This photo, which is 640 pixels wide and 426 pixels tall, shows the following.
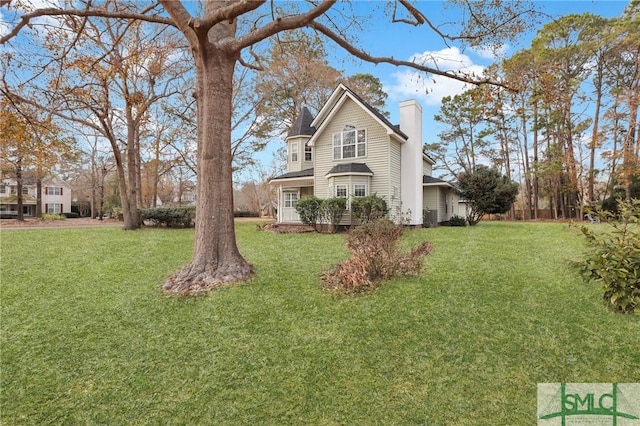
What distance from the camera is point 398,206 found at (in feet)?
51.4

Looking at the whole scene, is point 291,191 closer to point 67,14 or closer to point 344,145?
point 344,145

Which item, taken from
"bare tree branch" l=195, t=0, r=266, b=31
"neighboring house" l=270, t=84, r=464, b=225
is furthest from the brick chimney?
"bare tree branch" l=195, t=0, r=266, b=31

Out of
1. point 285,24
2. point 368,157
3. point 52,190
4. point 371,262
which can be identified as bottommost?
point 371,262

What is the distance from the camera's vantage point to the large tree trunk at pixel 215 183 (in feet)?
19.0

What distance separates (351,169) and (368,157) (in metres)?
1.40

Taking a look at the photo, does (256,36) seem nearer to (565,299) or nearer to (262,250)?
(262,250)

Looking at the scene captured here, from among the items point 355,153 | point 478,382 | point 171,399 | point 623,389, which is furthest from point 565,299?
point 355,153

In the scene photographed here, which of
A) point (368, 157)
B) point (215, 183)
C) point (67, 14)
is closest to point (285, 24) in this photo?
point (215, 183)

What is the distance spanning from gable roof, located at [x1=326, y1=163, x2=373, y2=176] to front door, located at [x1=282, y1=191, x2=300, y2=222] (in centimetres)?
→ 379

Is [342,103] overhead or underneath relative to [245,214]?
overhead

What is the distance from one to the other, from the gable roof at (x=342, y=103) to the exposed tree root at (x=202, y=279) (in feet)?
36.6

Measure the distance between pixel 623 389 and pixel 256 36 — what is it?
6.83m

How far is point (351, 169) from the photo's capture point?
14977 mm

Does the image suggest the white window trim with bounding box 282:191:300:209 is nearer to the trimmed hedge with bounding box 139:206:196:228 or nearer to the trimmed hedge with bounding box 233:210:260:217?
the trimmed hedge with bounding box 139:206:196:228
